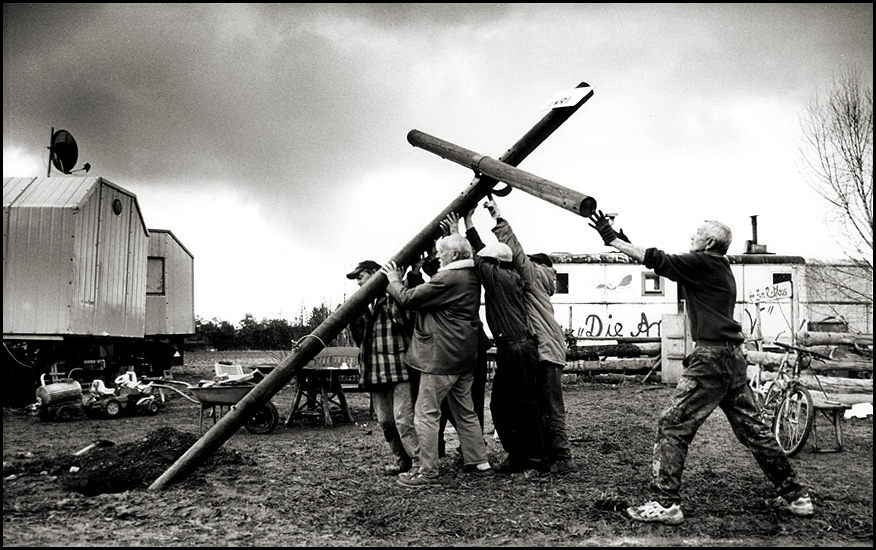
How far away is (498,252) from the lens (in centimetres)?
618

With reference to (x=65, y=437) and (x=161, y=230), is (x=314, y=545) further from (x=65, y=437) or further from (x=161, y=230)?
(x=161, y=230)

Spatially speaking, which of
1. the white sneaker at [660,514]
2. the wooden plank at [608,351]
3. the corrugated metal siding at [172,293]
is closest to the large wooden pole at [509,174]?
the white sneaker at [660,514]

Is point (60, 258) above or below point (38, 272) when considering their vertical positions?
above

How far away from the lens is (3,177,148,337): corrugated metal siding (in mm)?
12430

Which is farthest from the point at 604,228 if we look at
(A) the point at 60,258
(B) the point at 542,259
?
(A) the point at 60,258

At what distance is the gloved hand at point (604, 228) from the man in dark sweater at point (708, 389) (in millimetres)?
38

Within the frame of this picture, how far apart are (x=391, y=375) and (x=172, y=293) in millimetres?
15455

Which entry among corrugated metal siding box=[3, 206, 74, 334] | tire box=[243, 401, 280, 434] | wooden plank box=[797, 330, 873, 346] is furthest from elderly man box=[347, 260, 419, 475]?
corrugated metal siding box=[3, 206, 74, 334]

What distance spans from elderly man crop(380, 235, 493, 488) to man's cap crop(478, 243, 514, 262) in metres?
0.17

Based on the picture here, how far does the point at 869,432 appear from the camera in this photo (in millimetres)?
9133

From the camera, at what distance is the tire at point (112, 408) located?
11242mm

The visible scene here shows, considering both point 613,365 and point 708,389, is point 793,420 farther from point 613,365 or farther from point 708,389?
point 613,365

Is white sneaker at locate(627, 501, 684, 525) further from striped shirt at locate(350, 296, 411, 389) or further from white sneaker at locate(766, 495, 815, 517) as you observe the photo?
striped shirt at locate(350, 296, 411, 389)

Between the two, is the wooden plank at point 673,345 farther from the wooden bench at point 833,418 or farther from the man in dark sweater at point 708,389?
the man in dark sweater at point 708,389
